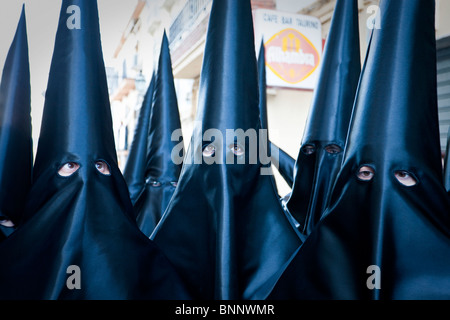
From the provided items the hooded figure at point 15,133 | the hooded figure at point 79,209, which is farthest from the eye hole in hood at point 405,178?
the hooded figure at point 15,133

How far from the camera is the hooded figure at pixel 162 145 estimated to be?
121 centimetres

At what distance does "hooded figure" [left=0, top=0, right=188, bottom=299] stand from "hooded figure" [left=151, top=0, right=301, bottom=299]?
0.25 ft

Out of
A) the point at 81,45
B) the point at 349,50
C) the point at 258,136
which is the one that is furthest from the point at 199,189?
the point at 349,50

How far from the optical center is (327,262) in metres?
0.61

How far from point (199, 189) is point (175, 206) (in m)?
→ 0.07

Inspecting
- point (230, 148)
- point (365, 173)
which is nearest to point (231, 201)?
point (230, 148)

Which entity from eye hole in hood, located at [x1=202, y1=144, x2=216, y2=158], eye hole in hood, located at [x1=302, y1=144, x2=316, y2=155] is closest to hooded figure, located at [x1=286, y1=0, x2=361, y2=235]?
eye hole in hood, located at [x1=302, y1=144, x2=316, y2=155]

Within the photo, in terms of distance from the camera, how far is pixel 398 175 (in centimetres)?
63

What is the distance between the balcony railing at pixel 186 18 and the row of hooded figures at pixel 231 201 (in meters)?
2.42

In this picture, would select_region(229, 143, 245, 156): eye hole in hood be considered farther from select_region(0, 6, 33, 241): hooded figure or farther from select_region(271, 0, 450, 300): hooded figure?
select_region(0, 6, 33, 241): hooded figure

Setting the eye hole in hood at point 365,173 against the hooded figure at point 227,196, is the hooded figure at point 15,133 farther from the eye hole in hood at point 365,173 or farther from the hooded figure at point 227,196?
the eye hole in hood at point 365,173

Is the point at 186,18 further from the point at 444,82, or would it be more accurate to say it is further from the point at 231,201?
the point at 231,201

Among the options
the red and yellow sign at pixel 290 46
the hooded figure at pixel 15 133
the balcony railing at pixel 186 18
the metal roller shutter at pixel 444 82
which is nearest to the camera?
the hooded figure at pixel 15 133
